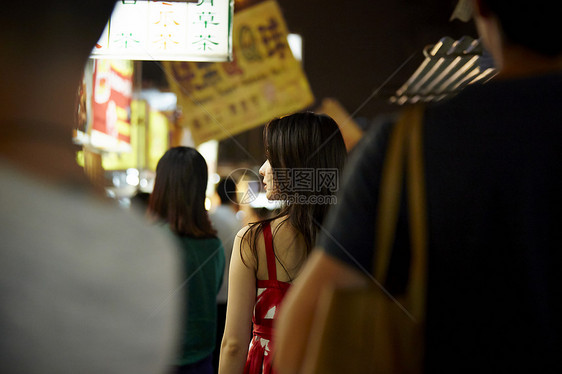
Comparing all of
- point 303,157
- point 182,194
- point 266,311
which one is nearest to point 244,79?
point 182,194

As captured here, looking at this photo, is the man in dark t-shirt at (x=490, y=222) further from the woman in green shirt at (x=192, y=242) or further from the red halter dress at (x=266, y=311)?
the woman in green shirt at (x=192, y=242)

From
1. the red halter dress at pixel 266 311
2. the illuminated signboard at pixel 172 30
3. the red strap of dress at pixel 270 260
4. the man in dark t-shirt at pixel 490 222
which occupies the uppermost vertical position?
the illuminated signboard at pixel 172 30

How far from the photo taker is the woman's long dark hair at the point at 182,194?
7.58ft

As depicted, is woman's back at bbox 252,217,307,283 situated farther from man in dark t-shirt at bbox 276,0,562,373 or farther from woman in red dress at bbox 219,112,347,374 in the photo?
man in dark t-shirt at bbox 276,0,562,373

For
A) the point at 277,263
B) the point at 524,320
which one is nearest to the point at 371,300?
the point at 524,320

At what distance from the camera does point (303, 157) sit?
1708mm

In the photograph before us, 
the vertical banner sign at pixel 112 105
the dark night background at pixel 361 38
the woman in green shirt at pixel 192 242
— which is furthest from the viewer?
the dark night background at pixel 361 38

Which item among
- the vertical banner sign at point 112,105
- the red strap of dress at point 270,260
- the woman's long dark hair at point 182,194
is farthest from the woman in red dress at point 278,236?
the vertical banner sign at point 112,105

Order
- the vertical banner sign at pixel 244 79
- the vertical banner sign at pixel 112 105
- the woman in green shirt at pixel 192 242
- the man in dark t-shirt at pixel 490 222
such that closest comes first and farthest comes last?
the man in dark t-shirt at pixel 490 222
the woman in green shirt at pixel 192 242
the vertical banner sign at pixel 244 79
the vertical banner sign at pixel 112 105

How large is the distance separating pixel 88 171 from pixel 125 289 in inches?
7.2

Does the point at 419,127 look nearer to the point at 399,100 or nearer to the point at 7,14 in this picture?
the point at 7,14

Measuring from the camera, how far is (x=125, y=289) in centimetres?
67

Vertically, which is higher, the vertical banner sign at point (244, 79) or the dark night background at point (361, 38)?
the dark night background at point (361, 38)

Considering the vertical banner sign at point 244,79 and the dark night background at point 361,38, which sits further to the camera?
the dark night background at point 361,38
